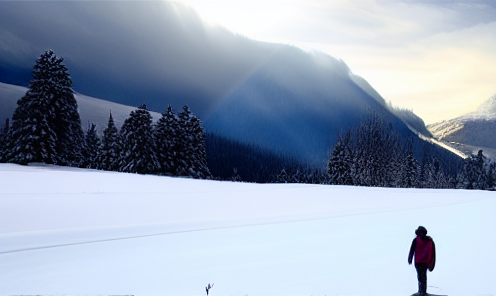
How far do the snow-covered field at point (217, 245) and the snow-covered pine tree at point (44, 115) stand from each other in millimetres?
11659

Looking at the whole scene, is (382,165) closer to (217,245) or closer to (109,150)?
(109,150)

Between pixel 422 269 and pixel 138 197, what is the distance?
1465 cm

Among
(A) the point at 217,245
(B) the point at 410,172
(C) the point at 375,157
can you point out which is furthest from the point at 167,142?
(B) the point at 410,172

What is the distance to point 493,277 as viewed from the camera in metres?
9.26

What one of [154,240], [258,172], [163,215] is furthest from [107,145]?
[258,172]

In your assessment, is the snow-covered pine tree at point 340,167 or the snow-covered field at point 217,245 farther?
the snow-covered pine tree at point 340,167

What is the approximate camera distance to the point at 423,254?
7.51m

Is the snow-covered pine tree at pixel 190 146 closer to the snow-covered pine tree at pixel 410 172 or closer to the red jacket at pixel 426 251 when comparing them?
the red jacket at pixel 426 251

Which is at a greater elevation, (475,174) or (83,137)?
(475,174)

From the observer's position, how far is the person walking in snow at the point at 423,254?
7457 mm

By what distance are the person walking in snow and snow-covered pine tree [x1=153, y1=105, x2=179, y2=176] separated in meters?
40.8

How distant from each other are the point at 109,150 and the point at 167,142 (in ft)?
33.1

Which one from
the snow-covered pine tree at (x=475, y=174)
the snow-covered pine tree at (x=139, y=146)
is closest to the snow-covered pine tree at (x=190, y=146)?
the snow-covered pine tree at (x=139, y=146)

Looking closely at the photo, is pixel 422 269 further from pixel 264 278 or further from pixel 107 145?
pixel 107 145
